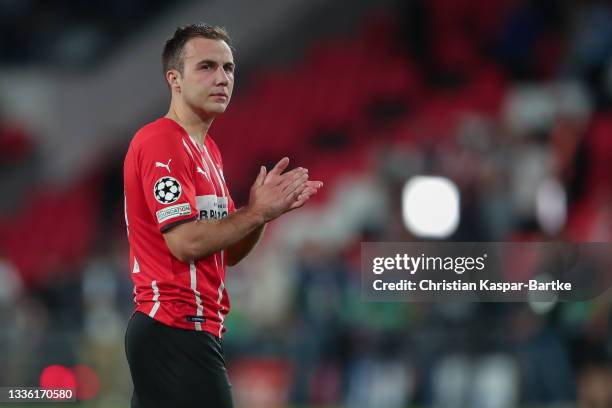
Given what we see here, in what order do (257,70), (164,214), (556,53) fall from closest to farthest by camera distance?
1. (164,214)
2. (556,53)
3. (257,70)

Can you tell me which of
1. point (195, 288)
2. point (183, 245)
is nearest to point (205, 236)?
point (183, 245)

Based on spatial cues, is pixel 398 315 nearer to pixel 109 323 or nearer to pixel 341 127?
pixel 109 323

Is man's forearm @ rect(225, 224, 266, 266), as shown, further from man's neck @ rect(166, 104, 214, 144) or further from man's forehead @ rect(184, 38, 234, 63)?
man's forehead @ rect(184, 38, 234, 63)

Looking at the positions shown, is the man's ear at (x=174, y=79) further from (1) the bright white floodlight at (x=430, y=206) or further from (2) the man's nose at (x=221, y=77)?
(1) the bright white floodlight at (x=430, y=206)

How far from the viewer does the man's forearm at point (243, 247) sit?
363 cm

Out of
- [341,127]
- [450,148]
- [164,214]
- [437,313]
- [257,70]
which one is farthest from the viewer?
[257,70]

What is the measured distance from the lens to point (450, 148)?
32.6 ft

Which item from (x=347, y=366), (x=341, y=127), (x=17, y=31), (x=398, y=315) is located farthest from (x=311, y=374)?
(x=17, y=31)

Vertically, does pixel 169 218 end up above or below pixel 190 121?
below

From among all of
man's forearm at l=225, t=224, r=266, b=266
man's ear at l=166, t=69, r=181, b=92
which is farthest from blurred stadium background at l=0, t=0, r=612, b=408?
man's ear at l=166, t=69, r=181, b=92

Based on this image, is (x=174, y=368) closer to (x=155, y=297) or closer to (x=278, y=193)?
(x=155, y=297)

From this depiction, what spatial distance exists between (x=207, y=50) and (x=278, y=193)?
557 mm

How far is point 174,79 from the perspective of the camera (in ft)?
11.3

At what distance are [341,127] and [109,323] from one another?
4.27 m
